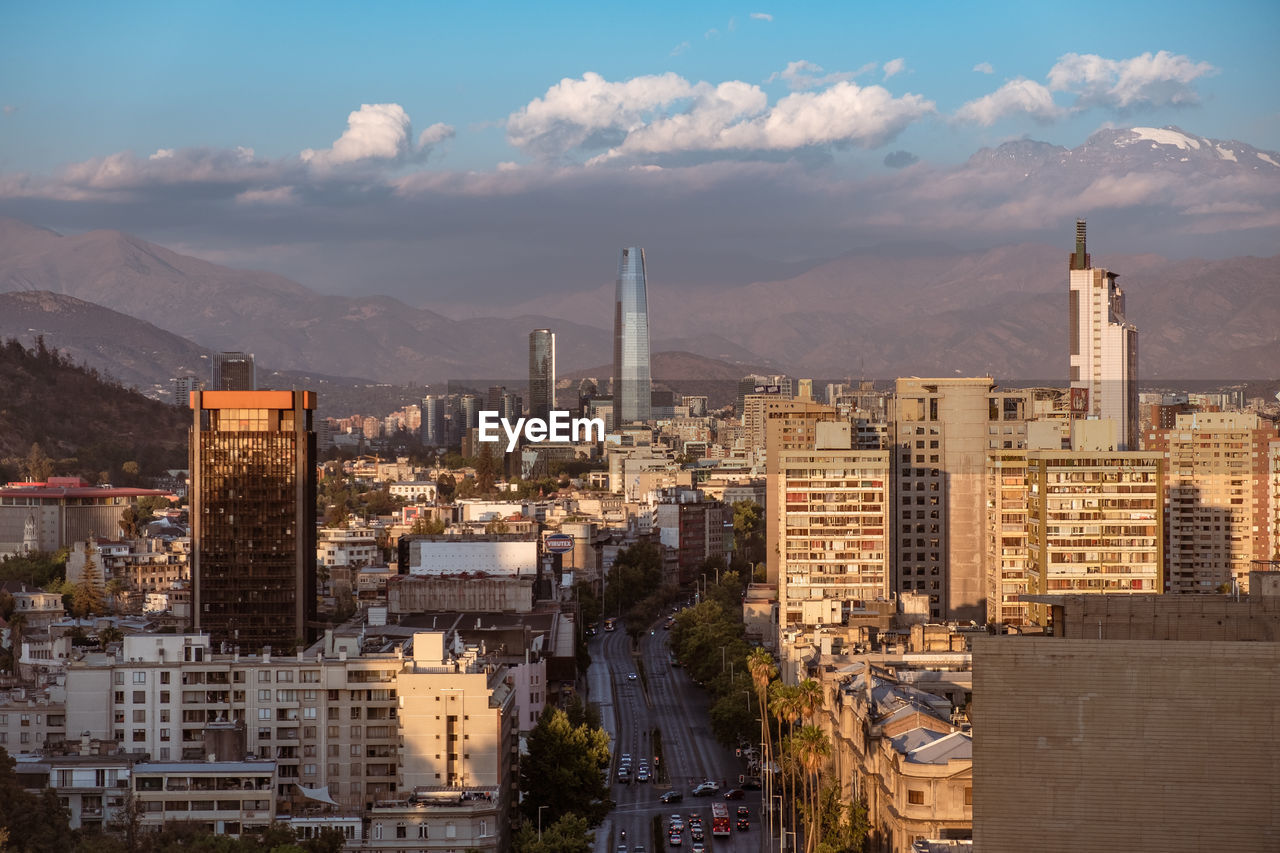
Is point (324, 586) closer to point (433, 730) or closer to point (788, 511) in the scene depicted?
point (788, 511)

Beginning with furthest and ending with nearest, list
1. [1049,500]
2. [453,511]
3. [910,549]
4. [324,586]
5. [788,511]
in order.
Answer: [453,511] → [324,586] → [910,549] → [788,511] → [1049,500]

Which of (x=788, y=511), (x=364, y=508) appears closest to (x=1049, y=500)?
(x=788, y=511)

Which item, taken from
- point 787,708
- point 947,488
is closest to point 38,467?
point 947,488

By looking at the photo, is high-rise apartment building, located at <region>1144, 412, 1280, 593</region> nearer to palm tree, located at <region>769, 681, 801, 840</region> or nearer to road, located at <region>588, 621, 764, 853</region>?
road, located at <region>588, 621, 764, 853</region>

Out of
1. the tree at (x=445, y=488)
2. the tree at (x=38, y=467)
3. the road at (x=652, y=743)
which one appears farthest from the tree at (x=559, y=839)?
the tree at (x=445, y=488)

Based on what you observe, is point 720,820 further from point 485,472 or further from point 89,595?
point 485,472

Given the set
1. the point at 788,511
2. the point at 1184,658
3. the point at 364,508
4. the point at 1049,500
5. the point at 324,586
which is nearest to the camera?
the point at 1184,658

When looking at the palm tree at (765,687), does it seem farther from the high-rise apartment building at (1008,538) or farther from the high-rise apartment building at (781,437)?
the high-rise apartment building at (781,437)
